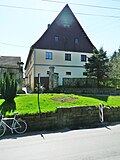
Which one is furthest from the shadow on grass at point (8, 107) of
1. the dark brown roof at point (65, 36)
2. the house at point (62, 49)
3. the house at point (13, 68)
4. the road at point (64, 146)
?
the dark brown roof at point (65, 36)

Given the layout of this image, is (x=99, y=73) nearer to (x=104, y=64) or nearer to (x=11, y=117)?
(x=104, y=64)

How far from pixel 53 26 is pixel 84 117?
20.8m

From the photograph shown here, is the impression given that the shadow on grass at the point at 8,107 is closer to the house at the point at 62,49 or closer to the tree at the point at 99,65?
the tree at the point at 99,65

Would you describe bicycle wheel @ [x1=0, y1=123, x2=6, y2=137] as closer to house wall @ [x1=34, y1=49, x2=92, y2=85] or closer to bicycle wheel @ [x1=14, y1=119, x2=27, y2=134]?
bicycle wheel @ [x1=14, y1=119, x2=27, y2=134]

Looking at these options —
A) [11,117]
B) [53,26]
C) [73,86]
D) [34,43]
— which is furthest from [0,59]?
[11,117]

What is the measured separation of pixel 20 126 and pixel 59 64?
2012 centimetres

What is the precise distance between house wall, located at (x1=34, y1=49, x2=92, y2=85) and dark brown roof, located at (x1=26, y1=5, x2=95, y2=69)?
778 millimetres

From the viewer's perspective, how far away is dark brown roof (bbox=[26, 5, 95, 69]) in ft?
86.3

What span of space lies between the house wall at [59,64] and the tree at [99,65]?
197 inches

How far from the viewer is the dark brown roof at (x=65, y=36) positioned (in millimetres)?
26312

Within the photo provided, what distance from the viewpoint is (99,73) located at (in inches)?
877

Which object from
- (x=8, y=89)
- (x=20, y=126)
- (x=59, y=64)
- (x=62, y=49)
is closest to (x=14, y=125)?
(x=20, y=126)

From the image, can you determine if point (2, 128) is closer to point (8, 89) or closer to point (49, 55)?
point (8, 89)

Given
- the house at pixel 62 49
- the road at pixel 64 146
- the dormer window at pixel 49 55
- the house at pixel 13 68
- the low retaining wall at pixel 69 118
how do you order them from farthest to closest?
the dormer window at pixel 49 55 → the house at pixel 62 49 → the house at pixel 13 68 → the low retaining wall at pixel 69 118 → the road at pixel 64 146
